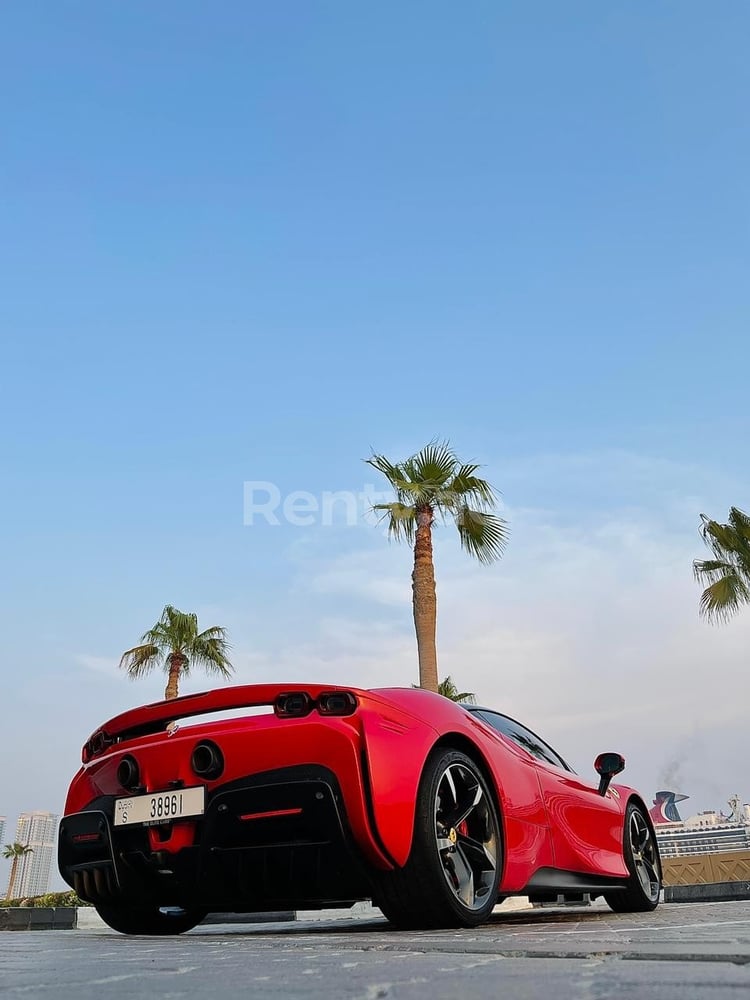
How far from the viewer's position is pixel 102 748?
4219mm

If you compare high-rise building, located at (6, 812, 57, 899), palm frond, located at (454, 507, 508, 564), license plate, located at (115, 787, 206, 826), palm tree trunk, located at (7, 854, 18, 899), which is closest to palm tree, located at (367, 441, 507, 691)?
palm frond, located at (454, 507, 508, 564)

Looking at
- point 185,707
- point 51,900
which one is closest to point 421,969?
point 185,707

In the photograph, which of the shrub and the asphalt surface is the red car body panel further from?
the shrub

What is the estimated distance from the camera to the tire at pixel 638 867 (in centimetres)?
575

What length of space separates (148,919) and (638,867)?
3.10m

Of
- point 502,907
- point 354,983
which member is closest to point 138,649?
point 502,907

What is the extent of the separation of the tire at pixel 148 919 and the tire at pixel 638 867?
2.55 meters

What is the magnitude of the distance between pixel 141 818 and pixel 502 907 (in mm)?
8516

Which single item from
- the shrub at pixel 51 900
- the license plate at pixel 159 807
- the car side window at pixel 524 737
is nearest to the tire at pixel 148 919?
the license plate at pixel 159 807

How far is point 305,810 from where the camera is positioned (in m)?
3.37

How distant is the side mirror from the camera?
5.62 m

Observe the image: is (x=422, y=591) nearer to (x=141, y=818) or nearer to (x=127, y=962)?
(x=141, y=818)

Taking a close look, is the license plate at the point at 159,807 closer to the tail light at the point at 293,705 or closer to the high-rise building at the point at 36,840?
the tail light at the point at 293,705

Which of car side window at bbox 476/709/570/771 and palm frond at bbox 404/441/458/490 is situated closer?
car side window at bbox 476/709/570/771
